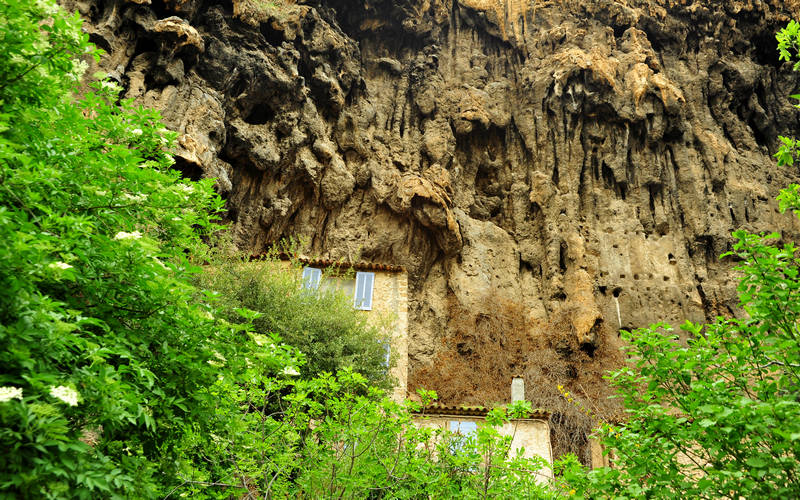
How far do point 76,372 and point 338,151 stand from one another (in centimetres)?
→ 1993

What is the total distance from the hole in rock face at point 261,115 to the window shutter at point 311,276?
7.61m

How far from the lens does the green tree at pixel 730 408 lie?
4.09m

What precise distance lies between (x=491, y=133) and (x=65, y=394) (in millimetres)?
25182

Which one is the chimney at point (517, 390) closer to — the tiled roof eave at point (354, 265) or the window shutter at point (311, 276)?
the tiled roof eave at point (354, 265)

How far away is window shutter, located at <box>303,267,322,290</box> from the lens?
1492cm

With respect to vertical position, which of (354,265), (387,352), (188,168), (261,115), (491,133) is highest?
(491,133)

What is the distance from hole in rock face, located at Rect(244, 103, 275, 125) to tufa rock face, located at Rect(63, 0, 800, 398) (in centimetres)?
11

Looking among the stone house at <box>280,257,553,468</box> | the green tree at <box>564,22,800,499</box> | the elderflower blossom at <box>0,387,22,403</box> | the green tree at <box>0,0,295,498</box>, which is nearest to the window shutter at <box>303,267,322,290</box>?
the stone house at <box>280,257,553,468</box>

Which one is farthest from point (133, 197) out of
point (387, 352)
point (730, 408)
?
point (387, 352)

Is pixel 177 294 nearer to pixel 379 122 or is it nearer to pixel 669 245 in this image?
pixel 379 122

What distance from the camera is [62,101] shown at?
190 inches

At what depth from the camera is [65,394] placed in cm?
291

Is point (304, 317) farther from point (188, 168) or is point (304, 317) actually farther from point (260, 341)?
point (260, 341)

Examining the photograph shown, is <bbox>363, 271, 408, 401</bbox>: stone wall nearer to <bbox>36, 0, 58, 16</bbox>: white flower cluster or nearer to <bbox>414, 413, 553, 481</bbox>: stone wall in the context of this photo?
<bbox>414, 413, 553, 481</bbox>: stone wall
